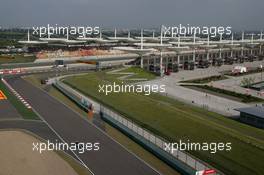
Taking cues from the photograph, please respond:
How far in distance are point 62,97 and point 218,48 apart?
163 feet

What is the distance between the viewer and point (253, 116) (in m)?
23.7

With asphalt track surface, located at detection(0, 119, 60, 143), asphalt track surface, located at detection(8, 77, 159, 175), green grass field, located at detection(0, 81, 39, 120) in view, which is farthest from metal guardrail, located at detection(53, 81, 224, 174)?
asphalt track surface, located at detection(0, 119, 60, 143)

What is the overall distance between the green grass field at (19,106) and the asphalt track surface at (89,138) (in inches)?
25.9

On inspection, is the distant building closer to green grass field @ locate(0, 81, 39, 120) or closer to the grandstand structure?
green grass field @ locate(0, 81, 39, 120)

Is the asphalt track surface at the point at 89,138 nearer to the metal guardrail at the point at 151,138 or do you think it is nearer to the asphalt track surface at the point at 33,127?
the asphalt track surface at the point at 33,127

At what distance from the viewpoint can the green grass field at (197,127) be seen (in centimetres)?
1652

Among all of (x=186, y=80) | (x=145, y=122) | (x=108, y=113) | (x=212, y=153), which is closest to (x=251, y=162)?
(x=212, y=153)

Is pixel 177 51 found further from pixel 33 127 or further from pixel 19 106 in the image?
pixel 33 127

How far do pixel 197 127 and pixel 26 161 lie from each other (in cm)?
989

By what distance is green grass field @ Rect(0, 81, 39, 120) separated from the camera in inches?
1007

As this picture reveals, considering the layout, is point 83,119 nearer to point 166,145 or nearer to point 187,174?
point 166,145

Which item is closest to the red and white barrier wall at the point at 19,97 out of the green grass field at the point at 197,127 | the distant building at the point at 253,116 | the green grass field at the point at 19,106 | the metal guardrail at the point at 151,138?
the green grass field at the point at 19,106

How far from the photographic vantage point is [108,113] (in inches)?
990

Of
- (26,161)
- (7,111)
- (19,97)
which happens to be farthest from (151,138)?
(19,97)
